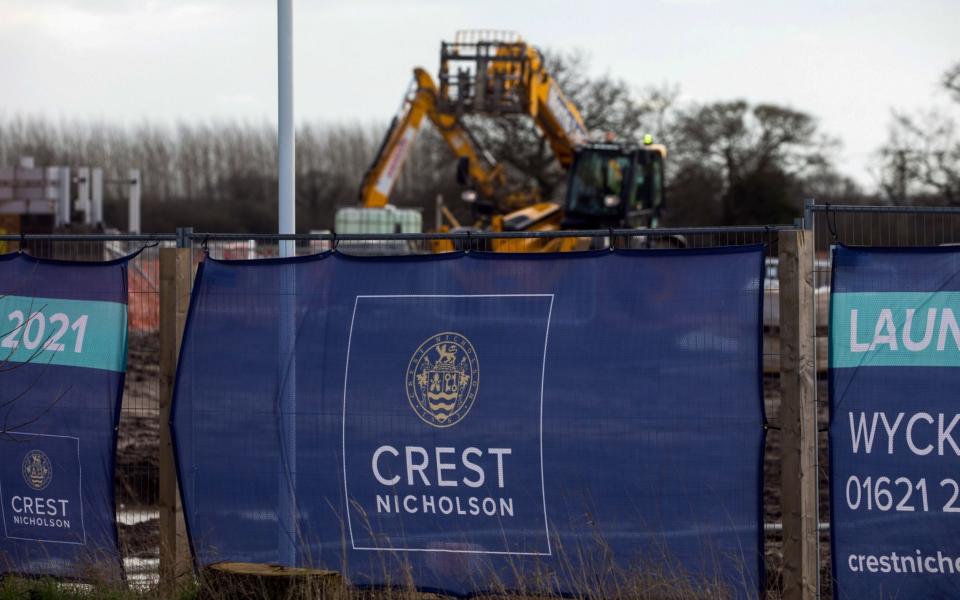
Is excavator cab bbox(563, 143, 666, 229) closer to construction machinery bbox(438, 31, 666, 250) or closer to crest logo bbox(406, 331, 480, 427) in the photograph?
construction machinery bbox(438, 31, 666, 250)

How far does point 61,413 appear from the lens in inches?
324

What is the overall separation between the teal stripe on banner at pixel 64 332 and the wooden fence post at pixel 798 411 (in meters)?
4.29

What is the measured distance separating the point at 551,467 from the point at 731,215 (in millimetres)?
54875

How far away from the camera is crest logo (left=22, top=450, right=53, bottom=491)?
8.23 meters

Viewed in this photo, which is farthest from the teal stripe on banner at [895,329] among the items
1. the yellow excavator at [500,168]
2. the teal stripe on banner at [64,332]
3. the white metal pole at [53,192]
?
the white metal pole at [53,192]

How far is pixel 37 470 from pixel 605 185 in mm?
17522

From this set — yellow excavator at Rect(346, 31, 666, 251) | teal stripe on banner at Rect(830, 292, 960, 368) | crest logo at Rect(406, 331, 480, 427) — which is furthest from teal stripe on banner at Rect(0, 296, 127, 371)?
yellow excavator at Rect(346, 31, 666, 251)

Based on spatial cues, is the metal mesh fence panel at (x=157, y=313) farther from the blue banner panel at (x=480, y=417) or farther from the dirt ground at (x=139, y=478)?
the blue banner panel at (x=480, y=417)

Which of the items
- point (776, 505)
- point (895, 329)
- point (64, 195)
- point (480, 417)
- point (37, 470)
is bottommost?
point (776, 505)

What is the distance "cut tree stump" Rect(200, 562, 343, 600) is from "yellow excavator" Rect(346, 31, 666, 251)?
591 inches

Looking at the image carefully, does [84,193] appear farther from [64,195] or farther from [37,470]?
[37,470]

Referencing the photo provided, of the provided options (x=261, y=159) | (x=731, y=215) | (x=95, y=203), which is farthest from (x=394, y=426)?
(x=261, y=159)

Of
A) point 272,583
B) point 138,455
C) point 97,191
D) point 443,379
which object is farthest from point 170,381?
point 97,191

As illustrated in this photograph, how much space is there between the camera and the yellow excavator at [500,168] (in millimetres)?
24484
